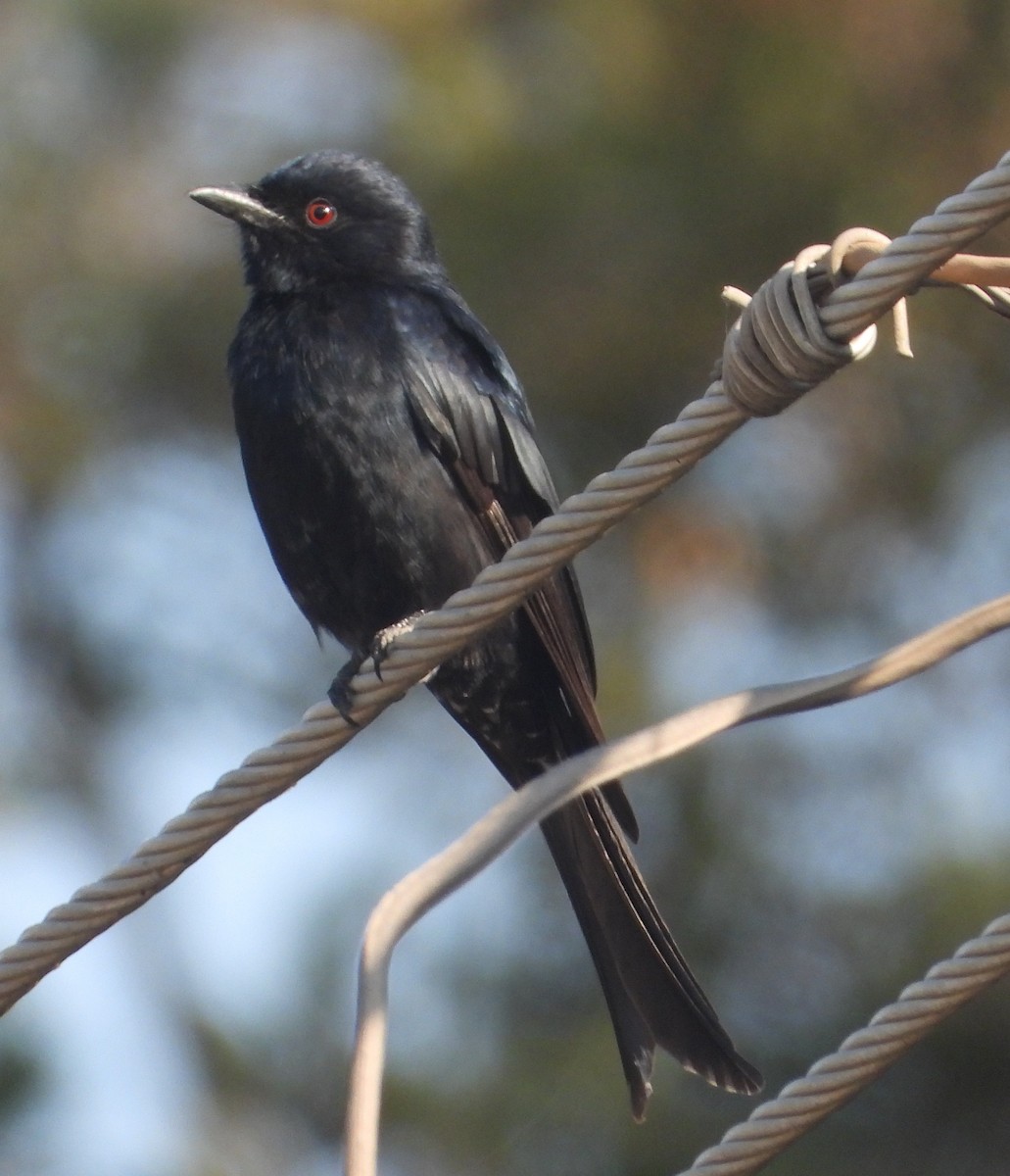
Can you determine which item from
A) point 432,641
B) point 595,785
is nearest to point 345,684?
point 432,641

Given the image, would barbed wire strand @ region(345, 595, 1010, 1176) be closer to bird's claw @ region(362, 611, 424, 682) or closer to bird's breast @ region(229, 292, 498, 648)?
bird's claw @ region(362, 611, 424, 682)

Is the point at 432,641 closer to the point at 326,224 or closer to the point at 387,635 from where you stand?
the point at 387,635

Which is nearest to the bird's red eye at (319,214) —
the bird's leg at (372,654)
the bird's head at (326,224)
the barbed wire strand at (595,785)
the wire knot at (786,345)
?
the bird's head at (326,224)

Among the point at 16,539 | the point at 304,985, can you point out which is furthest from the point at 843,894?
the point at 16,539

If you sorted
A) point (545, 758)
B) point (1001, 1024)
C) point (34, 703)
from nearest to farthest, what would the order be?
point (545, 758), point (1001, 1024), point (34, 703)

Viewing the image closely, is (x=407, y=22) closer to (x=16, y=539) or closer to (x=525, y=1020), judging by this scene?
(x=16, y=539)

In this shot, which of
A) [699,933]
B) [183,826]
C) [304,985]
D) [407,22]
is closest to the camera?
[183,826]

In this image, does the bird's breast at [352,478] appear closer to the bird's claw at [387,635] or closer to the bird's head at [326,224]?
the bird's claw at [387,635]
